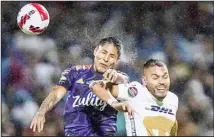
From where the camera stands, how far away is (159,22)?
373 centimetres

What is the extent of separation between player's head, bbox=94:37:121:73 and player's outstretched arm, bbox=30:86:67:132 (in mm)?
280

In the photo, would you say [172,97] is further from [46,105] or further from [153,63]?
[46,105]

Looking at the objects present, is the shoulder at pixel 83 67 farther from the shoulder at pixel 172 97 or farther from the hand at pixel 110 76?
the shoulder at pixel 172 97

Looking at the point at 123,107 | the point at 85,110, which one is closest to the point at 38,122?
the point at 85,110

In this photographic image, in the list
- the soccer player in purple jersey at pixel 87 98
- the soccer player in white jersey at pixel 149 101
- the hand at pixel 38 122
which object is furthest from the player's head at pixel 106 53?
the hand at pixel 38 122

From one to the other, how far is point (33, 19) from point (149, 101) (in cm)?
89

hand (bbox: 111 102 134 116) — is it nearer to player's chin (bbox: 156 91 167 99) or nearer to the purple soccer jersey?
the purple soccer jersey

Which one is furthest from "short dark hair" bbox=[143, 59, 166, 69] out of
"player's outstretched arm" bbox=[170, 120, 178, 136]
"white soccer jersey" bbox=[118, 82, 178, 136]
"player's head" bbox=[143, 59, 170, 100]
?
"player's outstretched arm" bbox=[170, 120, 178, 136]

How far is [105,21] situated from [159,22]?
13.8 inches

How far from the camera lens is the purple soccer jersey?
3629 millimetres

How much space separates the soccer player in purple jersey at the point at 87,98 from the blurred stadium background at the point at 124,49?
1.6 inches

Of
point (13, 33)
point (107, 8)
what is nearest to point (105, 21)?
point (107, 8)

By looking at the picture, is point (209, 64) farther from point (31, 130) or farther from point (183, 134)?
point (31, 130)

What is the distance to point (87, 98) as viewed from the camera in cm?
364
